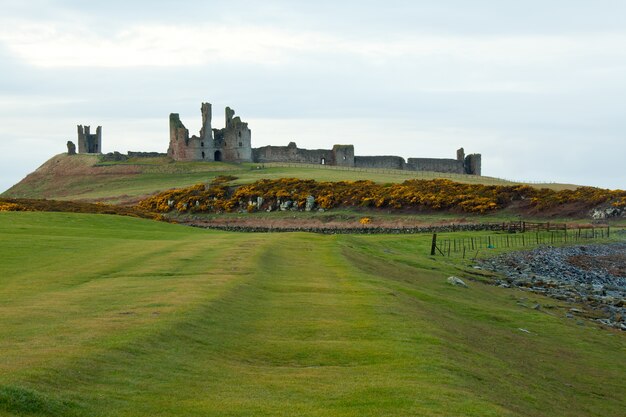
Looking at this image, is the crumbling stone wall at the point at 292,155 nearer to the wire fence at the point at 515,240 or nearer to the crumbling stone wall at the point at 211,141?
the crumbling stone wall at the point at 211,141

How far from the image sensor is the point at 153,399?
12242 millimetres

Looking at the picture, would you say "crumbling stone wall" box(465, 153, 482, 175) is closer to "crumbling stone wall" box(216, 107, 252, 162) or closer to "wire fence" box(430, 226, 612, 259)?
"crumbling stone wall" box(216, 107, 252, 162)

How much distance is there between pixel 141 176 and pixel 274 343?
371 feet

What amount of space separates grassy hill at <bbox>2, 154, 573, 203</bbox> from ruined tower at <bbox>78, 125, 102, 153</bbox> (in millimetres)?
11823

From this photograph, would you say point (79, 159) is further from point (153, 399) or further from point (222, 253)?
point (153, 399)

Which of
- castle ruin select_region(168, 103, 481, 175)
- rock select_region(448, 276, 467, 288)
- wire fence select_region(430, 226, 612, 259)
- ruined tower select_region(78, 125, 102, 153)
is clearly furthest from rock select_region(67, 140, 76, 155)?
rock select_region(448, 276, 467, 288)

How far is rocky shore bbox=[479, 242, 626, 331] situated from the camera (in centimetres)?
3081

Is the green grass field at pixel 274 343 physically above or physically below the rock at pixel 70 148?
below

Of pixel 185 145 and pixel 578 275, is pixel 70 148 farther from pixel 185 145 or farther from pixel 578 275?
pixel 578 275

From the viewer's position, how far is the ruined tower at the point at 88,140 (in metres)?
159

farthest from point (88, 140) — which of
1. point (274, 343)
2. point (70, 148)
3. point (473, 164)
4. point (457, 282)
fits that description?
point (274, 343)

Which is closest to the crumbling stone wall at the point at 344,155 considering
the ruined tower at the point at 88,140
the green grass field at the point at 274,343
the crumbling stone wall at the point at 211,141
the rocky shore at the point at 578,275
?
the crumbling stone wall at the point at 211,141

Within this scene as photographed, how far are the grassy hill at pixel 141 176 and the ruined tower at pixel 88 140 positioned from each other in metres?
11.8

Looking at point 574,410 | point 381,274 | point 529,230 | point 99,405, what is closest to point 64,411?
point 99,405
